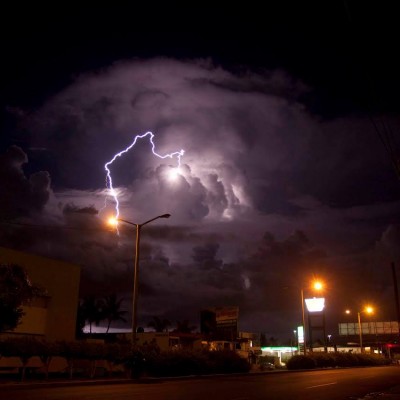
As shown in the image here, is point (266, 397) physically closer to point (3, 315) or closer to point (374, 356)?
point (3, 315)

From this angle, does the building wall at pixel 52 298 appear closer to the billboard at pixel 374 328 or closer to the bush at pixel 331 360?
the bush at pixel 331 360

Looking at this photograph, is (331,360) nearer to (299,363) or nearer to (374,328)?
(299,363)

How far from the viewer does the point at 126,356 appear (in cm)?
2992

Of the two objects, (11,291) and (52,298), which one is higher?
(52,298)

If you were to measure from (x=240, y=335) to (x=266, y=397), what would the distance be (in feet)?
218

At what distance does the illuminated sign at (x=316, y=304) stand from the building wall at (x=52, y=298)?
35.7 m

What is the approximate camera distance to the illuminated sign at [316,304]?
6936 centimetres

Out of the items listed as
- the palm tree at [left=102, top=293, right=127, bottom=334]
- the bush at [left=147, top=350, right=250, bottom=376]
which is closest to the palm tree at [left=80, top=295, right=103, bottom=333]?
the palm tree at [left=102, top=293, right=127, bottom=334]

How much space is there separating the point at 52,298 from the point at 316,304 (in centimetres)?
3881

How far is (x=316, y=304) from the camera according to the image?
2756 inches

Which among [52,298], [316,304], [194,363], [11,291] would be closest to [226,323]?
[316,304]

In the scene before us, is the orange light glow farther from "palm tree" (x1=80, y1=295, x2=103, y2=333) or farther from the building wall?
"palm tree" (x1=80, y1=295, x2=103, y2=333)

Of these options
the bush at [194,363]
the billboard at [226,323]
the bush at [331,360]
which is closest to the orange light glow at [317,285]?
the bush at [331,360]

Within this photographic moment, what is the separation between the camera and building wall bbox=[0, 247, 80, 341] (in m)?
40.0
